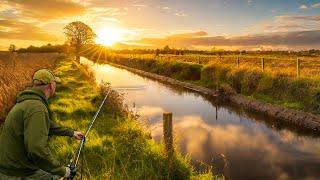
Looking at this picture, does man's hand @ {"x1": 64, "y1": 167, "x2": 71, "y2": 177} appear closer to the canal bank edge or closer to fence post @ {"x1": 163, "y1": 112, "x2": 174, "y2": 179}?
fence post @ {"x1": 163, "y1": 112, "x2": 174, "y2": 179}

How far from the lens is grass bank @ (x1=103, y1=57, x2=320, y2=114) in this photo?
20922 mm

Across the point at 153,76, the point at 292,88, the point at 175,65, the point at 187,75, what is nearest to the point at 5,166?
the point at 292,88

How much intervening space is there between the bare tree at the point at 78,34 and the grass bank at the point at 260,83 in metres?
63.3

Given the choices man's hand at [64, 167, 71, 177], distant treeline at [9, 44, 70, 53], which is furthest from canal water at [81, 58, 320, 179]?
distant treeline at [9, 44, 70, 53]

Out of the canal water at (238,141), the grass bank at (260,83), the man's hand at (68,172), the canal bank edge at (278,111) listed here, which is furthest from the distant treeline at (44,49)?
the man's hand at (68,172)

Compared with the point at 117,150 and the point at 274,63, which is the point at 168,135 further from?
the point at 274,63

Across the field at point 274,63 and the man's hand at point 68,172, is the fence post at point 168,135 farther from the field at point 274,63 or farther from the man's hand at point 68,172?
the field at point 274,63

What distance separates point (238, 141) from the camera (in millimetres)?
16922

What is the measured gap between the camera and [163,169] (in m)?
9.97

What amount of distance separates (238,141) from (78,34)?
293 ft

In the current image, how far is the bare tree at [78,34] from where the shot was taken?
101938 mm

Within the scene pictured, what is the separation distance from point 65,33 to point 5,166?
99.8m

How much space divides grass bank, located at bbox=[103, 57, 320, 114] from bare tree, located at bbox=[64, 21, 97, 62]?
63272 millimetres

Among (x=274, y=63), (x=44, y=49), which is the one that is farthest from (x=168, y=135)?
(x=44, y=49)
